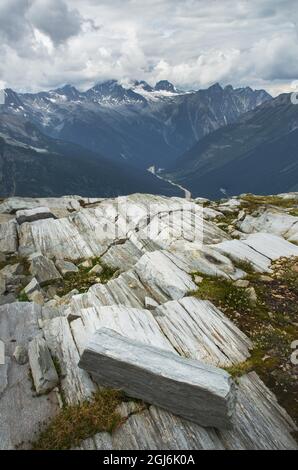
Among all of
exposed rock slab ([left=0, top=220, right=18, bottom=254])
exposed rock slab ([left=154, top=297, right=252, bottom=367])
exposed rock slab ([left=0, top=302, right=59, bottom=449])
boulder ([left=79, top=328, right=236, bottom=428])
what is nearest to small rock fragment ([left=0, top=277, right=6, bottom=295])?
exposed rock slab ([left=0, top=220, right=18, bottom=254])

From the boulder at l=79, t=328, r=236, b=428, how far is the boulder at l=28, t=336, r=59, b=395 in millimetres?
1484

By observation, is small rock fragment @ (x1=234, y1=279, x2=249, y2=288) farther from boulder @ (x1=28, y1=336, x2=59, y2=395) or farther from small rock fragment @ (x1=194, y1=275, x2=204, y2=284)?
boulder @ (x1=28, y1=336, x2=59, y2=395)

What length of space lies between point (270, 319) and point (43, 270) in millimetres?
22205

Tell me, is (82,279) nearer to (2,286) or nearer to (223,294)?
(2,286)

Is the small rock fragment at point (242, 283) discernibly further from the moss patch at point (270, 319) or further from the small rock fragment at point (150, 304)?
the small rock fragment at point (150, 304)

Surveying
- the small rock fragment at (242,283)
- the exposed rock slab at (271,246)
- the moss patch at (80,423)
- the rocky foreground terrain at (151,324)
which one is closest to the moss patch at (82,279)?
the rocky foreground terrain at (151,324)

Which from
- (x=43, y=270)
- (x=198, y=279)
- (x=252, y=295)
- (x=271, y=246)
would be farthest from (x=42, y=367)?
(x=271, y=246)

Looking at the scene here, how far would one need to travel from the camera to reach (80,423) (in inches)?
596

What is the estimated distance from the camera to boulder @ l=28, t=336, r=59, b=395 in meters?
17.4

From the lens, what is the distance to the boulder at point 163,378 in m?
14.9

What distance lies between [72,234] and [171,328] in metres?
28.3

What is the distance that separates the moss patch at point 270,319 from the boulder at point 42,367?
26.8ft
